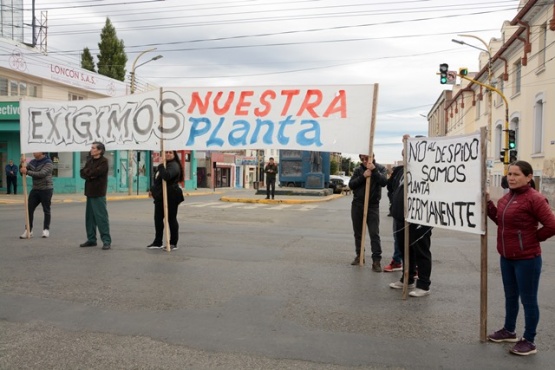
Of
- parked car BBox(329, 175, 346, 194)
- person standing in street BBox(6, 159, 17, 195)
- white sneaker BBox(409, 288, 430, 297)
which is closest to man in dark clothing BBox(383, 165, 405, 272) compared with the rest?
white sneaker BBox(409, 288, 430, 297)

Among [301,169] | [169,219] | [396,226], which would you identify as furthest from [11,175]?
[396,226]

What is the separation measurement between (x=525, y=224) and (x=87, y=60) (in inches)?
2361

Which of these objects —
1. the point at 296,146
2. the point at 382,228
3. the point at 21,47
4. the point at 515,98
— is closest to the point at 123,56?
the point at 21,47

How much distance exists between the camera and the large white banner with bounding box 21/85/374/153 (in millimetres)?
8109

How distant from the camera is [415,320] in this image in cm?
514

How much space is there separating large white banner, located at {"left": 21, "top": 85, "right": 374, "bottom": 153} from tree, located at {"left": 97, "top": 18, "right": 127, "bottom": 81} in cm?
4958

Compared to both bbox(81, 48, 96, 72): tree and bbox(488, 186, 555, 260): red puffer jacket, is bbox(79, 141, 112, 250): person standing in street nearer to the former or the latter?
bbox(488, 186, 555, 260): red puffer jacket

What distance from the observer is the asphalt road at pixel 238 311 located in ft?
13.4

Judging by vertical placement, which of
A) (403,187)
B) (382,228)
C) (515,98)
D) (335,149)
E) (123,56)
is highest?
(123,56)

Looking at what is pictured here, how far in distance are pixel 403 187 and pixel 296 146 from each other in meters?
2.36

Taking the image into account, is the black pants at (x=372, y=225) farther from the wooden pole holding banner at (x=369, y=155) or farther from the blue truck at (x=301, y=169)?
the blue truck at (x=301, y=169)

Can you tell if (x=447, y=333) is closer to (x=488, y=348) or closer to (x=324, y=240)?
(x=488, y=348)

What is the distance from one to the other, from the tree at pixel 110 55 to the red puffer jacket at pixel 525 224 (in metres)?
56.9

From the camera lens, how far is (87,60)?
57375mm
